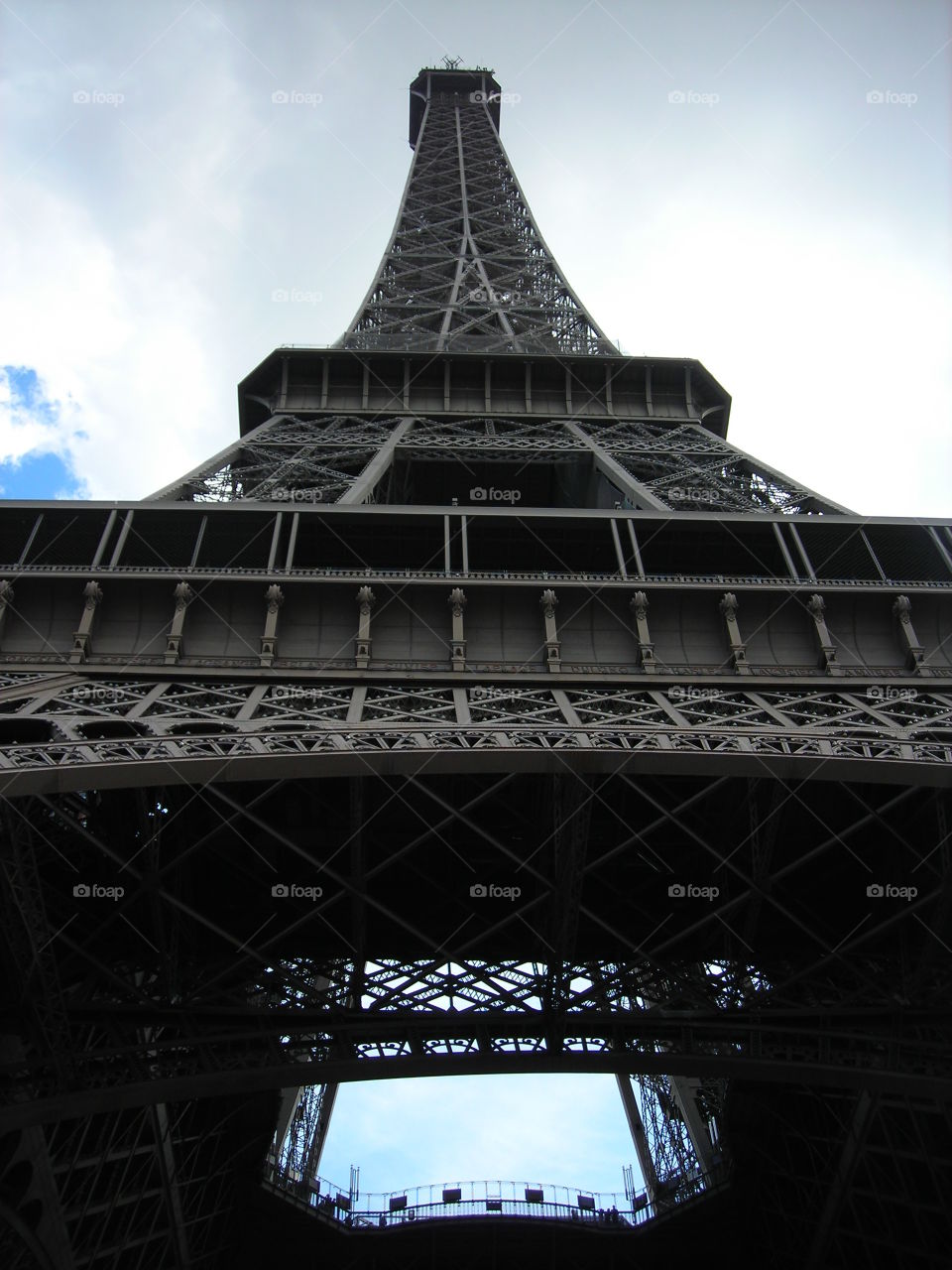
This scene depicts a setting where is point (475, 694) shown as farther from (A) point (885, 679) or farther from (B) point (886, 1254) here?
(B) point (886, 1254)

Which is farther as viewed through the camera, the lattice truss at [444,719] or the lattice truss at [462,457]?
the lattice truss at [462,457]

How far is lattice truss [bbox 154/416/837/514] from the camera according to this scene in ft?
90.7

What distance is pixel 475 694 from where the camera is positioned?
17656 millimetres


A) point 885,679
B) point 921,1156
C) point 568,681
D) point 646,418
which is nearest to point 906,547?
point 885,679

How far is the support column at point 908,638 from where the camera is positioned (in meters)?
19.0

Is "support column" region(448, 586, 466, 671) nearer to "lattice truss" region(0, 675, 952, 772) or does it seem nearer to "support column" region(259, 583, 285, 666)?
"lattice truss" region(0, 675, 952, 772)

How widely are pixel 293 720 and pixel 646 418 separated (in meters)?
25.4

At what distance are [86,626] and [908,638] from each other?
1326cm

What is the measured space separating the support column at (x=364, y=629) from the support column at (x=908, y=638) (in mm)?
8720

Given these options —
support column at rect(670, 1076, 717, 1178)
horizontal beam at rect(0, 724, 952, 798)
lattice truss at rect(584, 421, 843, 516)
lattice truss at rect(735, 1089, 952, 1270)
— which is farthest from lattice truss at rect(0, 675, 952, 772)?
support column at rect(670, 1076, 717, 1178)

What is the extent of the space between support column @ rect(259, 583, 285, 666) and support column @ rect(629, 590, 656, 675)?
5.87 m

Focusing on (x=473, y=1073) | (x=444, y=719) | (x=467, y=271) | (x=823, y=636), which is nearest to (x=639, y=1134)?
→ (x=473, y=1073)

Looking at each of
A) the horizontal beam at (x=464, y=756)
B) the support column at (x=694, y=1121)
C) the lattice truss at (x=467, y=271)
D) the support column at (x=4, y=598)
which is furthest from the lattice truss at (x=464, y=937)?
the lattice truss at (x=467, y=271)

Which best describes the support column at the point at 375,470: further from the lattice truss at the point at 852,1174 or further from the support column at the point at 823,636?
the lattice truss at the point at 852,1174
